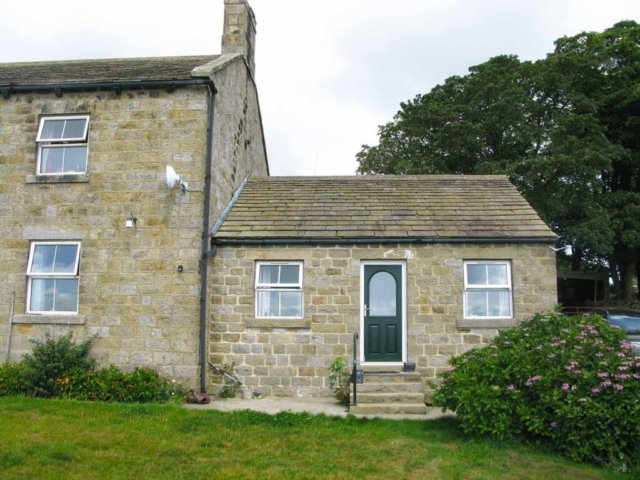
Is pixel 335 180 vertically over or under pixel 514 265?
over

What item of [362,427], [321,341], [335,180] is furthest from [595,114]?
[362,427]

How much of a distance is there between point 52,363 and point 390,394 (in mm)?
5930

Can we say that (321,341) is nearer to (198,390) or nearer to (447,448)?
(198,390)

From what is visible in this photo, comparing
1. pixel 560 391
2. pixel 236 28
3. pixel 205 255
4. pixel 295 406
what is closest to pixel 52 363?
pixel 205 255

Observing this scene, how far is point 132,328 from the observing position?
10.6m

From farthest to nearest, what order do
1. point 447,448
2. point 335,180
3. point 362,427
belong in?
1. point 335,180
2. point 362,427
3. point 447,448

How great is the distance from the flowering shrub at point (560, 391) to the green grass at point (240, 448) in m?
0.31

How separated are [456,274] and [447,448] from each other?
4.51m

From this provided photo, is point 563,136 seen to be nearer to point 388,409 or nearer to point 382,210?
point 382,210

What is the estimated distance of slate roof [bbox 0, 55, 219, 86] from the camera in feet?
37.4

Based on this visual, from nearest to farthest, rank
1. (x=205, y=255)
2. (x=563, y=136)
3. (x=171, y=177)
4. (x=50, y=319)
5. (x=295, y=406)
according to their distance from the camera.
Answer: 1. (x=295, y=406)
2. (x=171, y=177)
3. (x=50, y=319)
4. (x=205, y=255)
5. (x=563, y=136)

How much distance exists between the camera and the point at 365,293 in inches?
446

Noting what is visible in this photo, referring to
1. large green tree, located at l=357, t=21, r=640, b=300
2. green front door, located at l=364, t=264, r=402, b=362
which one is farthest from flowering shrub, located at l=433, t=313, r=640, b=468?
large green tree, located at l=357, t=21, r=640, b=300

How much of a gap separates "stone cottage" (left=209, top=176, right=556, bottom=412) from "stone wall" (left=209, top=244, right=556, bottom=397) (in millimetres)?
20
